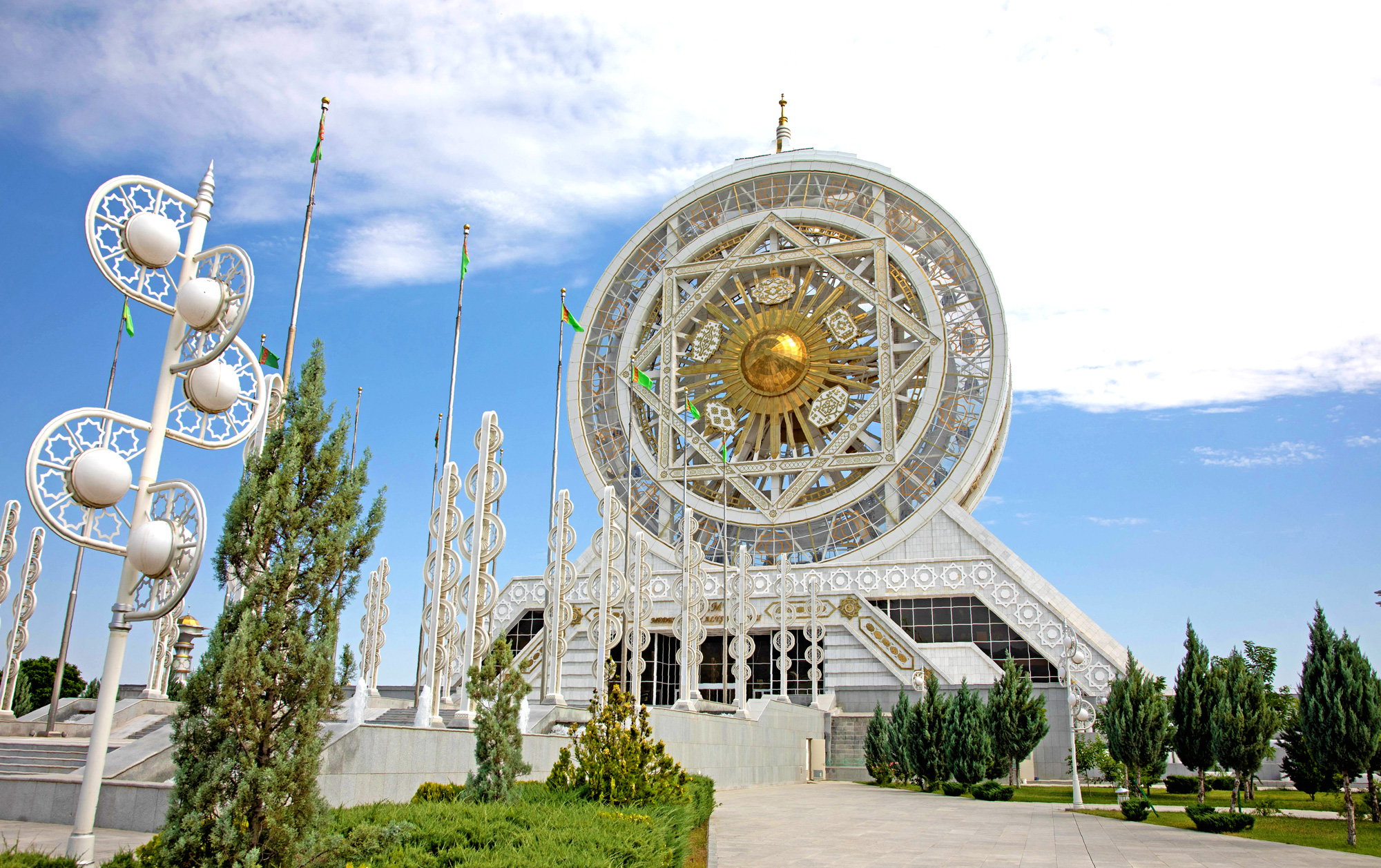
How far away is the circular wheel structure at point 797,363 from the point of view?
30594 mm

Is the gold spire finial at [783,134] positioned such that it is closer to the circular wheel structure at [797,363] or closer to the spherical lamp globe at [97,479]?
the circular wheel structure at [797,363]

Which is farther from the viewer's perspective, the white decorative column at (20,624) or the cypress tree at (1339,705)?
the white decorative column at (20,624)

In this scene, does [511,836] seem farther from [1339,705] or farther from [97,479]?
[1339,705]

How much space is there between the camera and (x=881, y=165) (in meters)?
33.1

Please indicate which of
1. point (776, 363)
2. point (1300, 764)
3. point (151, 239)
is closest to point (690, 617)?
point (776, 363)

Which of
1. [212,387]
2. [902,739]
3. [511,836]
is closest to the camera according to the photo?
[511,836]

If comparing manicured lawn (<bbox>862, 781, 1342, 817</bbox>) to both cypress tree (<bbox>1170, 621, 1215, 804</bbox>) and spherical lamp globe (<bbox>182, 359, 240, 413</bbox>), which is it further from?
spherical lamp globe (<bbox>182, 359, 240, 413</bbox>)

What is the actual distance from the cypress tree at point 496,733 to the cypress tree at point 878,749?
1646cm

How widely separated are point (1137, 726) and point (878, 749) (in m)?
8.73

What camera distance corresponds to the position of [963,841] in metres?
10.3

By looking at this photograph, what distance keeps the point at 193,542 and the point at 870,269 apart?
3013cm

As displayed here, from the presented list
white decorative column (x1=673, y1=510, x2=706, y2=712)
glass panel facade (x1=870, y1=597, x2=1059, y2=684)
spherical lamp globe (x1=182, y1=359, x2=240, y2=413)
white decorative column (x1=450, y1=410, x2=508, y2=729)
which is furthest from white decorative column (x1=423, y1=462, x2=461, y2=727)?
glass panel facade (x1=870, y1=597, x2=1059, y2=684)

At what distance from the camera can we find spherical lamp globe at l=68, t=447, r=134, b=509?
5363 millimetres

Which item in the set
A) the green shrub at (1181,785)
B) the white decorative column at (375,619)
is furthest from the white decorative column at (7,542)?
the green shrub at (1181,785)
